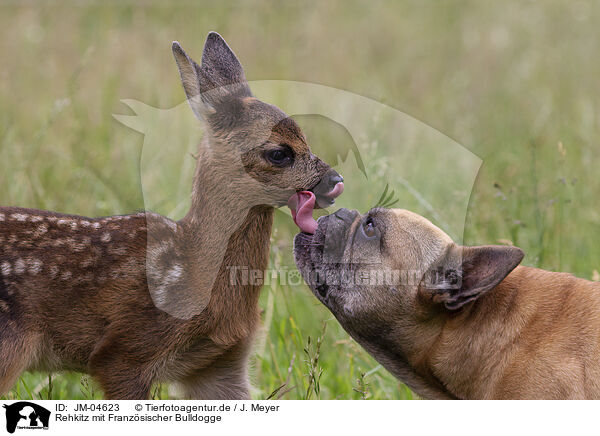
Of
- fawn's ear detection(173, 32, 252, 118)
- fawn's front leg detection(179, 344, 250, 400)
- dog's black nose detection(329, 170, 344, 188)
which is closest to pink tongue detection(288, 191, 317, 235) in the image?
dog's black nose detection(329, 170, 344, 188)

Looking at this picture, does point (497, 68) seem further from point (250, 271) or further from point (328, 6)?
point (250, 271)

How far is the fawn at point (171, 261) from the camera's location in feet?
12.8

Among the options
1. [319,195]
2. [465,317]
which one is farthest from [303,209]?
[465,317]

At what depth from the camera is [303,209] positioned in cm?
393

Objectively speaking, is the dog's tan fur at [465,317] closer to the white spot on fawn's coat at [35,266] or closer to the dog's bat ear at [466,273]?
the dog's bat ear at [466,273]

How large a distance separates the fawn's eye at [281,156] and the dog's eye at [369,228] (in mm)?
563

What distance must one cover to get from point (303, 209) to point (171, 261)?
2.32 feet

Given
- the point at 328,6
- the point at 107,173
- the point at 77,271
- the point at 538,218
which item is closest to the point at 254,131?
the point at 77,271

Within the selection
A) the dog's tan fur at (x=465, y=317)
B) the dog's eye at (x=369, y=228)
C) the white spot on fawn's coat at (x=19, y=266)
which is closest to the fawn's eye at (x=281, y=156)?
the dog's tan fur at (x=465, y=317)

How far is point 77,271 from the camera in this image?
13.1 feet

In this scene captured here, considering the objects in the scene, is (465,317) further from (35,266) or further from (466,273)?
(35,266)

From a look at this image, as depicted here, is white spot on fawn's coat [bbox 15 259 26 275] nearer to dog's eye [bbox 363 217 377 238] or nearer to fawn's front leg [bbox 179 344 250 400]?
fawn's front leg [bbox 179 344 250 400]

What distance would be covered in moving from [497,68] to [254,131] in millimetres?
6332

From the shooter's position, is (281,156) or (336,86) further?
(336,86)
